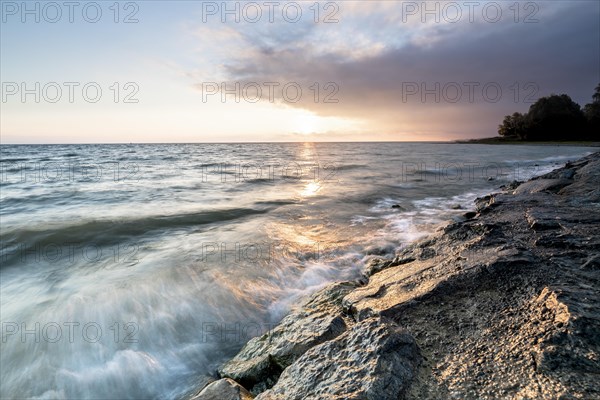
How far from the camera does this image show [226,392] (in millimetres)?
3211

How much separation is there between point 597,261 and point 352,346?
3.06 meters

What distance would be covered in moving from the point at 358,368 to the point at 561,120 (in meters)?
99.2

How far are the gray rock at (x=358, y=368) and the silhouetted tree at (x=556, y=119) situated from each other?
98.2 metres

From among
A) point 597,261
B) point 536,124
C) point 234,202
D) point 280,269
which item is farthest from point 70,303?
point 536,124

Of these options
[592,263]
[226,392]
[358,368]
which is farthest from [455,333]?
[226,392]

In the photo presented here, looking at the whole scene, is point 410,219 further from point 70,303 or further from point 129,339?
point 70,303

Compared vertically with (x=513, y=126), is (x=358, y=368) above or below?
below

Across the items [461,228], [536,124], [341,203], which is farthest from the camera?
[536,124]

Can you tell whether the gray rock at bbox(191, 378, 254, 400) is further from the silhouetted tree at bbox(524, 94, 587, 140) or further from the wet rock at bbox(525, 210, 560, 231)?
the silhouetted tree at bbox(524, 94, 587, 140)

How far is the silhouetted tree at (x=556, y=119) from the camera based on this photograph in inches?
2975

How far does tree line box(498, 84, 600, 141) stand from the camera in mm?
71625

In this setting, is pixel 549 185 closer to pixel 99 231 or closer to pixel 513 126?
pixel 99 231

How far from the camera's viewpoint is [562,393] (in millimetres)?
1992

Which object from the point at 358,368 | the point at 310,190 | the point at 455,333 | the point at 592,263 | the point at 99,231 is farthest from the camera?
the point at 310,190
